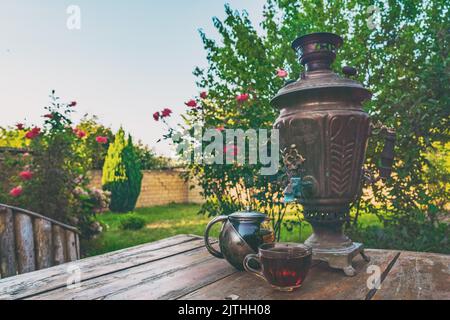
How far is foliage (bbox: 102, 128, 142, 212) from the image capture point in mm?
8617

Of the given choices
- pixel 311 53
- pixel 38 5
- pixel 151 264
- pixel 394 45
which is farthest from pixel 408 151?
pixel 38 5

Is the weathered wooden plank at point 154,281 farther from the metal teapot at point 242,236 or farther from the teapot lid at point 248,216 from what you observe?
the teapot lid at point 248,216

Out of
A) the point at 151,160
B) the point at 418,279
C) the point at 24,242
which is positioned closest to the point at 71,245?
the point at 24,242

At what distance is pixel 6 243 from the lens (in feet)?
6.81

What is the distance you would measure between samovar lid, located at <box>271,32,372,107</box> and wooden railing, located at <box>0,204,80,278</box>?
1.84 meters

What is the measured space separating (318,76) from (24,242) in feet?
6.95

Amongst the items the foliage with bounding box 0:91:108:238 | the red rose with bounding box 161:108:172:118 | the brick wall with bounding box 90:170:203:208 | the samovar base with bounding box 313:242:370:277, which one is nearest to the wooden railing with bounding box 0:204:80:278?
the foliage with bounding box 0:91:108:238

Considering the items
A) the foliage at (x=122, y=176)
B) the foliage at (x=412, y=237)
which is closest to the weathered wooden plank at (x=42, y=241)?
the foliage at (x=412, y=237)

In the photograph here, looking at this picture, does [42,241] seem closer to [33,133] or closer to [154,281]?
[33,133]

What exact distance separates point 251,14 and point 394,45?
1352mm

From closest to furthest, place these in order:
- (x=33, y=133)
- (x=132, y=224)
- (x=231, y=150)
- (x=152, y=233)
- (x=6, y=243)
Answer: (x=6, y=243) < (x=231, y=150) < (x=33, y=133) < (x=152, y=233) < (x=132, y=224)

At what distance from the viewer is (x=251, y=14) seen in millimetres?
3107

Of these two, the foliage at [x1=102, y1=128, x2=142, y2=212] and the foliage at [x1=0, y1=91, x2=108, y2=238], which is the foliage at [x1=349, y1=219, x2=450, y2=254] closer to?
the foliage at [x1=0, y1=91, x2=108, y2=238]
